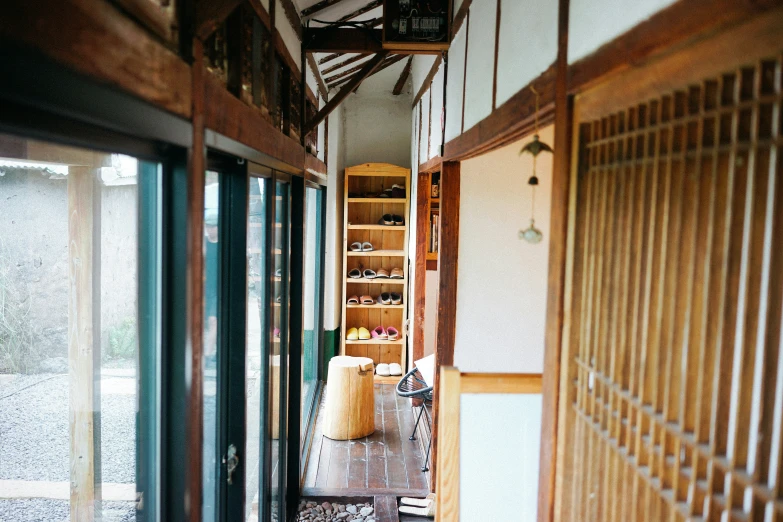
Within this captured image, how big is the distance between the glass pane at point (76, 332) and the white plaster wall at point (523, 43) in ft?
3.90

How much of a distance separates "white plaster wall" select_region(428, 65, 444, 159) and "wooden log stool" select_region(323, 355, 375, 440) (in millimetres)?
1839

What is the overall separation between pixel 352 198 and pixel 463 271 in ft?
9.15

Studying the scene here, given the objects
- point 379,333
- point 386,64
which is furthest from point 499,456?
point 379,333

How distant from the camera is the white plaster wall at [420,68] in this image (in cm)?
490

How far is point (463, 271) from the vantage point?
12.4 ft

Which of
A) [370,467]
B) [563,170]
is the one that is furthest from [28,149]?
[370,467]

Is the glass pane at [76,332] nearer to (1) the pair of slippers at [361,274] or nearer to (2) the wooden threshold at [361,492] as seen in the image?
(2) the wooden threshold at [361,492]

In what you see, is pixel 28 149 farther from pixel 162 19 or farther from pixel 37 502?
pixel 37 502

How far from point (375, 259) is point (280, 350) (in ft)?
11.2

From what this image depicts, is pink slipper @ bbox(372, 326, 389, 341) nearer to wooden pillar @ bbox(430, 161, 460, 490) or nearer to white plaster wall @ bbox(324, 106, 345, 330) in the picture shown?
white plaster wall @ bbox(324, 106, 345, 330)

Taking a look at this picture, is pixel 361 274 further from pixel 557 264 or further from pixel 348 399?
pixel 557 264

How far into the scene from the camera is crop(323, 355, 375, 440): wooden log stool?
473 cm

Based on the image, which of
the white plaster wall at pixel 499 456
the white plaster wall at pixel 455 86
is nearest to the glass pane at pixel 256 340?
the white plaster wall at pixel 499 456

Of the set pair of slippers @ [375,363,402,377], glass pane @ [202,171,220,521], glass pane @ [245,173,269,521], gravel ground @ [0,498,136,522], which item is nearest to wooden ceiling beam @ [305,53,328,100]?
glass pane @ [245,173,269,521]
